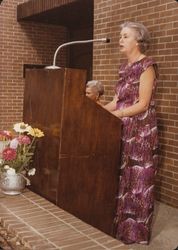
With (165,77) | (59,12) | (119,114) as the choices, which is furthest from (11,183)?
(59,12)

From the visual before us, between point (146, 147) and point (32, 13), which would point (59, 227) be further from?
point (32, 13)

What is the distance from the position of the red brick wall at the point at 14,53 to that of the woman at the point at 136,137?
4.96 m

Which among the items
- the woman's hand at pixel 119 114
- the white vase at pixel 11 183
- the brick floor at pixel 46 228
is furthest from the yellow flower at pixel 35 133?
the woman's hand at pixel 119 114

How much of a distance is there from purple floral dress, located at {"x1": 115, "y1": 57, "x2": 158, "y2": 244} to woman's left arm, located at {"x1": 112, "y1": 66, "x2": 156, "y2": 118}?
0.04 meters

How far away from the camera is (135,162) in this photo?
9.07 ft

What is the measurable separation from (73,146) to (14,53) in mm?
5495

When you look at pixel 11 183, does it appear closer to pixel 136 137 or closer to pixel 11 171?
pixel 11 171

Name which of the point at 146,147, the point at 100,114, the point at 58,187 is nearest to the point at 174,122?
the point at 146,147

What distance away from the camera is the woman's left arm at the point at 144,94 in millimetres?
2664

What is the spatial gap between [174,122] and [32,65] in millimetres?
4665

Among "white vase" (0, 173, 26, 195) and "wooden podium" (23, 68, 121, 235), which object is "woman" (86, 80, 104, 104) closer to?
"wooden podium" (23, 68, 121, 235)

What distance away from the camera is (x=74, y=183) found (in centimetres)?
247

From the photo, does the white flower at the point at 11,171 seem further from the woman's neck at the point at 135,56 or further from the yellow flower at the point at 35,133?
the woman's neck at the point at 135,56

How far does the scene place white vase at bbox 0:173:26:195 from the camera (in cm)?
239
